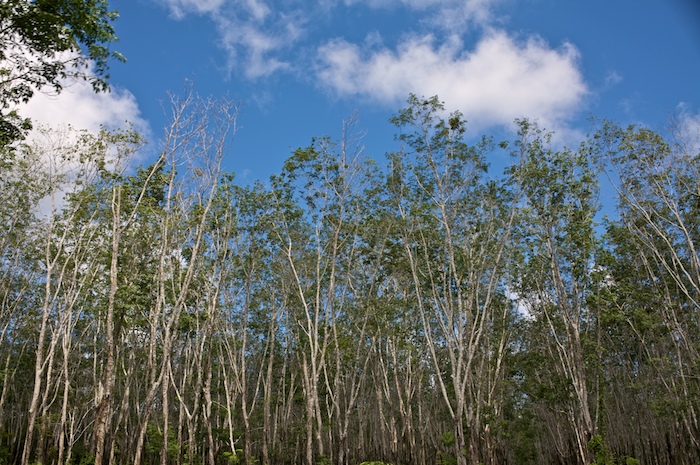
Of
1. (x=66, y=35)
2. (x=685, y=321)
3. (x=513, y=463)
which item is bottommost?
(x=513, y=463)

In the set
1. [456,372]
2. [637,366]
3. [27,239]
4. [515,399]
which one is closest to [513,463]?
[515,399]

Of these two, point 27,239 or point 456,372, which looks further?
point 27,239

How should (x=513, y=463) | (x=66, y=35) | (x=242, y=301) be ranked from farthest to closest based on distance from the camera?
(x=513, y=463)
(x=242, y=301)
(x=66, y=35)

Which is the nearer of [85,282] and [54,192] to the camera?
[54,192]

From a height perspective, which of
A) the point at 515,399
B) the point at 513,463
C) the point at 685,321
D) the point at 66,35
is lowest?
the point at 513,463

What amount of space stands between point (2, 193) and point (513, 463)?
1433 inches

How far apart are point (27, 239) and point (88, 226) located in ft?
12.0

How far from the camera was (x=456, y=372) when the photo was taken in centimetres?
1555

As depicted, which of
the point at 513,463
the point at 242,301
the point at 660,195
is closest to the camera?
the point at 660,195

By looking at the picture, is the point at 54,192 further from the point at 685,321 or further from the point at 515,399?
the point at 515,399

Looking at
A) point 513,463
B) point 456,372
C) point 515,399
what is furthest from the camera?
point 513,463

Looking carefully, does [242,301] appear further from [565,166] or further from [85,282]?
[565,166]

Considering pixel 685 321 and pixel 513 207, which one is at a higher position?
pixel 513 207

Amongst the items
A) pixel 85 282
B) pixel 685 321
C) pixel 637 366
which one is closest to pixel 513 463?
pixel 637 366
